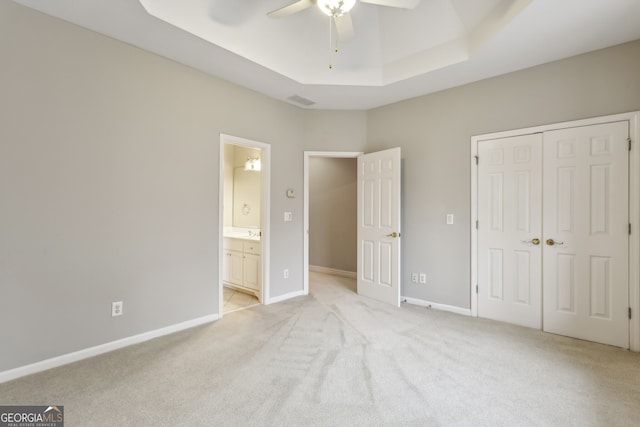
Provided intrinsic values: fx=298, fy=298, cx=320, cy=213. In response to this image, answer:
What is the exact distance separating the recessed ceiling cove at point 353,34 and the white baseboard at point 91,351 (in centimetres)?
279

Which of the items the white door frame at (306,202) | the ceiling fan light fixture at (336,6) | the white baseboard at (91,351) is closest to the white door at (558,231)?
the white door frame at (306,202)

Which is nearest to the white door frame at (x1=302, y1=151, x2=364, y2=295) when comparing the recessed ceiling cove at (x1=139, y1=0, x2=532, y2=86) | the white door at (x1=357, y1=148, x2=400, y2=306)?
the white door at (x1=357, y1=148, x2=400, y2=306)

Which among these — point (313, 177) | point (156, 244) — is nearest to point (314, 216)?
point (313, 177)

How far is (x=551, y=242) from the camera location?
3.05 m

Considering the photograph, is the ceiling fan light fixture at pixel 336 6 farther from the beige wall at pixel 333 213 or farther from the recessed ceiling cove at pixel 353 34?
the beige wall at pixel 333 213

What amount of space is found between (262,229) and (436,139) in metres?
2.57

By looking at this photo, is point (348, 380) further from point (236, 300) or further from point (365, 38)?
point (365, 38)

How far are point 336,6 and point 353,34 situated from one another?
0.64 m

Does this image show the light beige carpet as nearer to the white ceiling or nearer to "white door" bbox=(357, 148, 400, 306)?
"white door" bbox=(357, 148, 400, 306)

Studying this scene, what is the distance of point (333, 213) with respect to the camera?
5.97 metres

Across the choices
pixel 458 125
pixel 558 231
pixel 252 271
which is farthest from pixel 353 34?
pixel 252 271

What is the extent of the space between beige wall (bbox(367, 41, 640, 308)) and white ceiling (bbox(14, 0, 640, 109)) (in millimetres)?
151

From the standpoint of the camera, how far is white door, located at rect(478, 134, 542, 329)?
3.18m

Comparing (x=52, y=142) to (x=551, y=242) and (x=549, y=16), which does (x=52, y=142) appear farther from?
(x=551, y=242)
